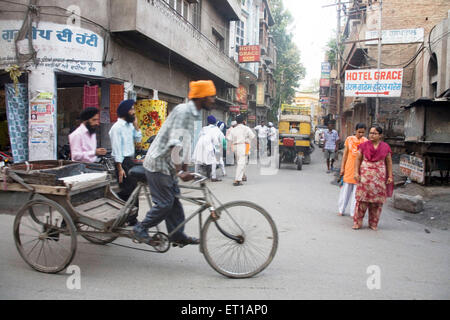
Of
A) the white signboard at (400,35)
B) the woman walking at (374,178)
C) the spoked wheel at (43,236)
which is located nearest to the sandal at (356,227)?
the woman walking at (374,178)

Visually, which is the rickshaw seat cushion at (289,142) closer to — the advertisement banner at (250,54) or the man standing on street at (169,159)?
the advertisement banner at (250,54)

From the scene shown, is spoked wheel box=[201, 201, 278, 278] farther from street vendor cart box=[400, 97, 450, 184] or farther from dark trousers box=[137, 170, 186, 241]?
street vendor cart box=[400, 97, 450, 184]

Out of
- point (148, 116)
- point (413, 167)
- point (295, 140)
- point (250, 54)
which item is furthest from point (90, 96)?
point (250, 54)

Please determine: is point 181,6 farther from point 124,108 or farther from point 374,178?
point 374,178

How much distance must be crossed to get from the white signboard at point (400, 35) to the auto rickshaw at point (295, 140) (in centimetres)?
556

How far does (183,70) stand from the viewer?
582 inches

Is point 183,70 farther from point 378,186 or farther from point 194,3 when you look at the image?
point 378,186

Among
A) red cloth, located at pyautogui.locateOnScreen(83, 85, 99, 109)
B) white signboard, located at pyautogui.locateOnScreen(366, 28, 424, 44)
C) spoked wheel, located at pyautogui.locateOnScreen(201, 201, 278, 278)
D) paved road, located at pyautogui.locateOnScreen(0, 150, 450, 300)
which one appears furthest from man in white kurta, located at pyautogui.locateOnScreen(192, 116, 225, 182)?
white signboard, located at pyautogui.locateOnScreen(366, 28, 424, 44)

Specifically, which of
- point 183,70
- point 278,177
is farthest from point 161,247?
point 183,70

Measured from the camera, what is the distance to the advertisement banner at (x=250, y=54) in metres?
21.4

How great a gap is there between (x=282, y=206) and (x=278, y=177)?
4673mm

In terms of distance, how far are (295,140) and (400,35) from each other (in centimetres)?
851

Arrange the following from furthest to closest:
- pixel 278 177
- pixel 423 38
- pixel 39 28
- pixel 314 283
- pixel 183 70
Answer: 1. pixel 423 38
2. pixel 183 70
3. pixel 278 177
4. pixel 39 28
5. pixel 314 283

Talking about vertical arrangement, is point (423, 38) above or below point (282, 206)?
above
